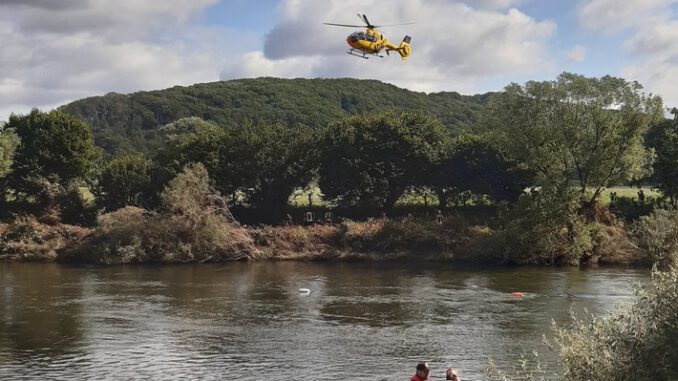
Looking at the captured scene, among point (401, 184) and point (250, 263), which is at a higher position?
point (401, 184)

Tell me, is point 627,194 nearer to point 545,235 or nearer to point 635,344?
point 545,235

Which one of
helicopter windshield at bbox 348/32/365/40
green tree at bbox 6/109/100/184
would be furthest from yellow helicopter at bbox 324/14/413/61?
green tree at bbox 6/109/100/184

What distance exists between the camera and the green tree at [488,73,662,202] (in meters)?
64.4

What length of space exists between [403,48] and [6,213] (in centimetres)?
4539

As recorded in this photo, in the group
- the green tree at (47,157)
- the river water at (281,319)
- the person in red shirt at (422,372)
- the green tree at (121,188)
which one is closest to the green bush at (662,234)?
the river water at (281,319)

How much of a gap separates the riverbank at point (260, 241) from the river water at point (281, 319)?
4.73 metres

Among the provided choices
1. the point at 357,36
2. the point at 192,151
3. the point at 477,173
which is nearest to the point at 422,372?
the point at 357,36

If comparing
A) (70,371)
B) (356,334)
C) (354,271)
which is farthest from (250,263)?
(70,371)

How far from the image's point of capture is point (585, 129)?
65.6 m

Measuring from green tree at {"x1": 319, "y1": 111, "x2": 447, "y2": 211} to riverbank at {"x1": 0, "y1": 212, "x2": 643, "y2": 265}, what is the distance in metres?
6.62

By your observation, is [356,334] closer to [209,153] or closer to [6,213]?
[209,153]

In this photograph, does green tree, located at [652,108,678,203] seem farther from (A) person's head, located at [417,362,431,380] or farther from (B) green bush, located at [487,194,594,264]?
(A) person's head, located at [417,362,431,380]

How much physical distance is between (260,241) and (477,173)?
23.4m

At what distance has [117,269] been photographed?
6109 cm
